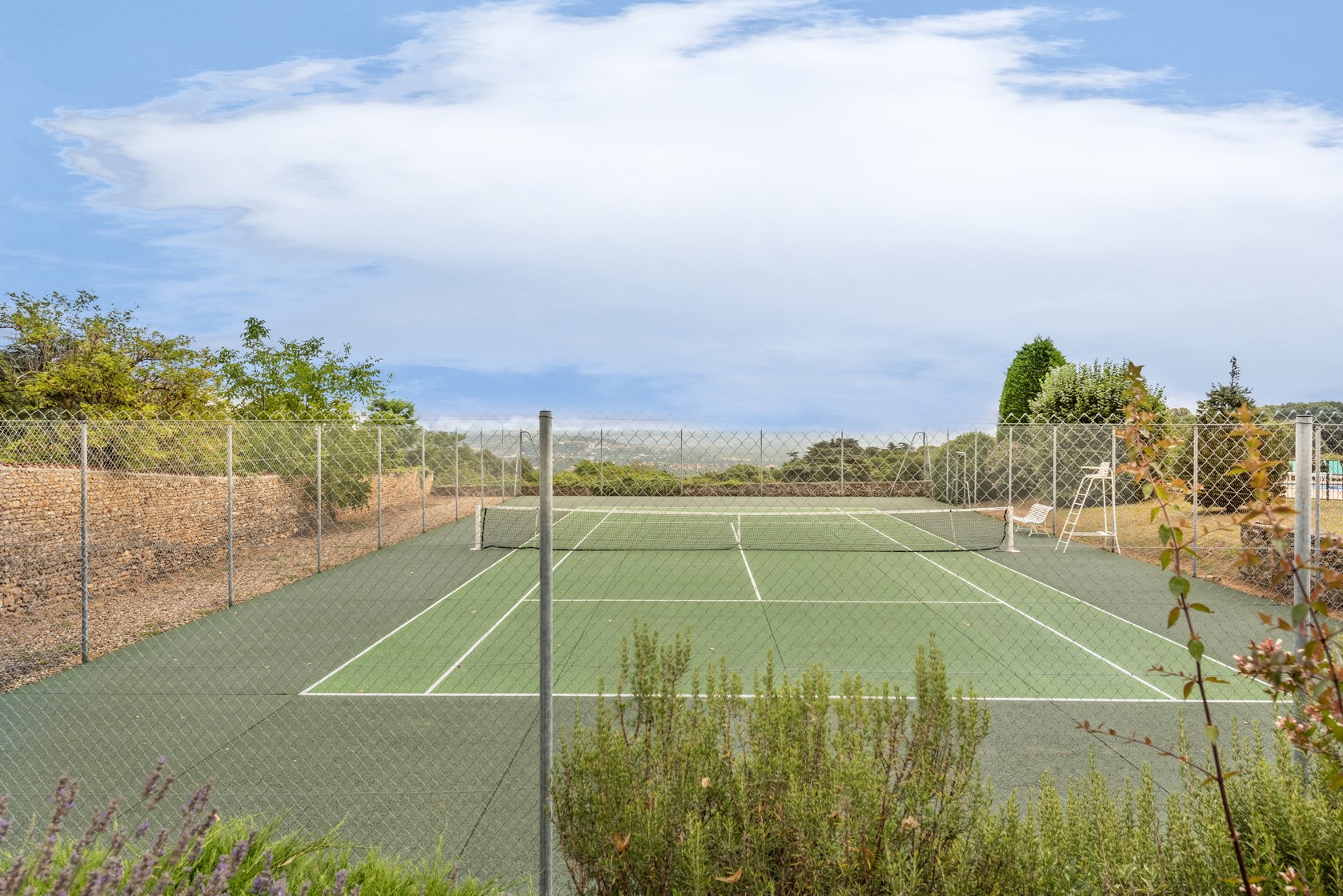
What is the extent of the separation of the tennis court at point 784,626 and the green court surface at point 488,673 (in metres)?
0.05

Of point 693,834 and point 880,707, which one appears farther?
point 880,707

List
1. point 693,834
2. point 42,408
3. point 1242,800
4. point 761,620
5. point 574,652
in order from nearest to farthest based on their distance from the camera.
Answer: point 693,834 → point 1242,800 → point 574,652 → point 761,620 → point 42,408

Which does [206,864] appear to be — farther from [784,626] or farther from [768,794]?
[784,626]

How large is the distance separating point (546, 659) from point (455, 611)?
8322 millimetres

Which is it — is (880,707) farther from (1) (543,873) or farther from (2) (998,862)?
(1) (543,873)

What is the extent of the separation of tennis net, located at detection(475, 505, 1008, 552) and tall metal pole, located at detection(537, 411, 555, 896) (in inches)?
547

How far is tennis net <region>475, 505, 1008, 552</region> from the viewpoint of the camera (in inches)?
789

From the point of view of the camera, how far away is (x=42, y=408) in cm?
1909

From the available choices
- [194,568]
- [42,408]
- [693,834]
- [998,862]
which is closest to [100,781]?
[693,834]

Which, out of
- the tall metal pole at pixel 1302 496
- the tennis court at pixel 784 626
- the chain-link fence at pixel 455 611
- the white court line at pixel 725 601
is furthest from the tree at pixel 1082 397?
the tall metal pole at pixel 1302 496

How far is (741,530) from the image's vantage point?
79.2 ft

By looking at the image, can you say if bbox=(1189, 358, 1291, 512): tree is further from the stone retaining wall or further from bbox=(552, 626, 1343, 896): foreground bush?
the stone retaining wall

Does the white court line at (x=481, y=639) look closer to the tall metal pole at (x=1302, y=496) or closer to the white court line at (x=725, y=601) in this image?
the white court line at (x=725, y=601)

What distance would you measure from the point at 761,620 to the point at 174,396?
50.2 feet
